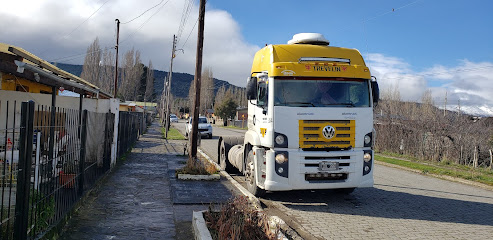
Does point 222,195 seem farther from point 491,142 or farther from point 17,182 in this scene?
point 491,142

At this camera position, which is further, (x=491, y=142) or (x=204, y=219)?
(x=491, y=142)

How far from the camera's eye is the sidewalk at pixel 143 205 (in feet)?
20.6

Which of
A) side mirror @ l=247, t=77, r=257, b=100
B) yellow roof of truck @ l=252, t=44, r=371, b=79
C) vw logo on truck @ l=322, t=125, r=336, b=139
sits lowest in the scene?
vw logo on truck @ l=322, t=125, r=336, b=139

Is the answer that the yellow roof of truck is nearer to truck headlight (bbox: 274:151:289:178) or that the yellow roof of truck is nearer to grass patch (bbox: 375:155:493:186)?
truck headlight (bbox: 274:151:289:178)

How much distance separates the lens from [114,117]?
13.0m

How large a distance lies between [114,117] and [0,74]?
3505mm

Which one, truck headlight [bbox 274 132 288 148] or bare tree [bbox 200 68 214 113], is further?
bare tree [bbox 200 68 214 113]

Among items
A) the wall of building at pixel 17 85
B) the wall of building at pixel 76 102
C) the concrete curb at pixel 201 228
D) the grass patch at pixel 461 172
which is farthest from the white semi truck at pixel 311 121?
the wall of building at pixel 17 85

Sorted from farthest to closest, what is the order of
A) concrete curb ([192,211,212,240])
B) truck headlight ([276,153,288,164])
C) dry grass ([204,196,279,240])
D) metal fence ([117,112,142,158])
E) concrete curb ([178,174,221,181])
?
metal fence ([117,112,142,158]) < concrete curb ([178,174,221,181]) < truck headlight ([276,153,288,164]) < concrete curb ([192,211,212,240]) < dry grass ([204,196,279,240])

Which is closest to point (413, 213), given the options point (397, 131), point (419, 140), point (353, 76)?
point (353, 76)

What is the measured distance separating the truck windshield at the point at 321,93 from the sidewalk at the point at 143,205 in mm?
2551

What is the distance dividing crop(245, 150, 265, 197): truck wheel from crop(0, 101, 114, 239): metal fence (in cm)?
370

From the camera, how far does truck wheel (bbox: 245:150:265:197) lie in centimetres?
917

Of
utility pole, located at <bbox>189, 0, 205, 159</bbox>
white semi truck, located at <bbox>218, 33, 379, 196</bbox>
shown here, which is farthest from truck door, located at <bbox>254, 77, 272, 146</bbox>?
utility pole, located at <bbox>189, 0, 205, 159</bbox>
